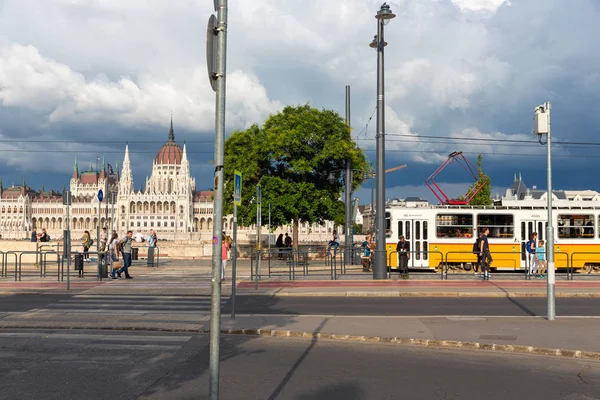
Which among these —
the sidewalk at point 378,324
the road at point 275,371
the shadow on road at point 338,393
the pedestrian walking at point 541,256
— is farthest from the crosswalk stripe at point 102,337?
the pedestrian walking at point 541,256

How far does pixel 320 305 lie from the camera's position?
16.5 meters

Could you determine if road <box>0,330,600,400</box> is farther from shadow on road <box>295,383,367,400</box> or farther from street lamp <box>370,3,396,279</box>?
street lamp <box>370,3,396,279</box>

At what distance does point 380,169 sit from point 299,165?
1796cm

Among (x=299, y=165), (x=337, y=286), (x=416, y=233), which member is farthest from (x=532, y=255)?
(x=299, y=165)

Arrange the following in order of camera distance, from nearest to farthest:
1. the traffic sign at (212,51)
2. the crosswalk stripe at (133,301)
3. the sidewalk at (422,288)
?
the traffic sign at (212,51) < the crosswalk stripe at (133,301) < the sidewalk at (422,288)

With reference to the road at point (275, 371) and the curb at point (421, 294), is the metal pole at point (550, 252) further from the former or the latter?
the curb at point (421, 294)

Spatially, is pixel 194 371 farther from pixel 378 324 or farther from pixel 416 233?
pixel 416 233

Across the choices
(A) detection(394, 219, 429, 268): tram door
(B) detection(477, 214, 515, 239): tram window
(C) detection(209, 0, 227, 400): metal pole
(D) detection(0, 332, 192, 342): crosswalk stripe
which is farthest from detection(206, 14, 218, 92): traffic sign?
(B) detection(477, 214, 515, 239): tram window

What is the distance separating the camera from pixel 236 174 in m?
12.2

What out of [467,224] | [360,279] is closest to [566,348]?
[360,279]

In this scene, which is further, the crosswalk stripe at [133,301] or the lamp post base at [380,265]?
the lamp post base at [380,265]

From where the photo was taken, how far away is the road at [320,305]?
1496cm

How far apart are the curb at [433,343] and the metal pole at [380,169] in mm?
11248

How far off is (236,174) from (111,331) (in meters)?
3.83
